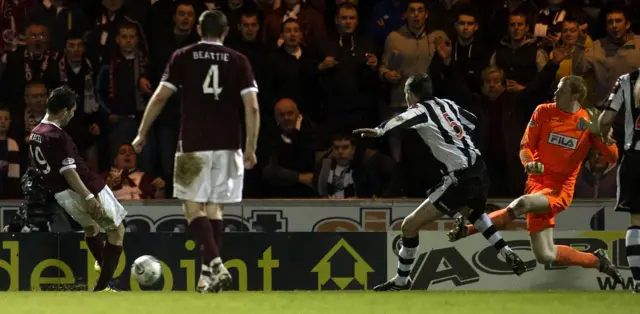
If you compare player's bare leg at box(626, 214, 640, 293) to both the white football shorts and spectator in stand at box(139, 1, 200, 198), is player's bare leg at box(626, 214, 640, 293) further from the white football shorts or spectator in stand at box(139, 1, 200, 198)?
spectator in stand at box(139, 1, 200, 198)

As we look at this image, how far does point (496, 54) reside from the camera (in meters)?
13.3

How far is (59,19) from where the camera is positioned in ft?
46.4

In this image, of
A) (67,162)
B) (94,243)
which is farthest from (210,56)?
(94,243)

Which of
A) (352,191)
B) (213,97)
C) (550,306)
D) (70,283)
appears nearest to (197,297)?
(213,97)

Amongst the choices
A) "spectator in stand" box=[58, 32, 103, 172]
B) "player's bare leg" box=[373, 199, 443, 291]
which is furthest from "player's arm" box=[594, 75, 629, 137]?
"spectator in stand" box=[58, 32, 103, 172]

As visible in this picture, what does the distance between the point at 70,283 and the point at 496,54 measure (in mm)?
4902

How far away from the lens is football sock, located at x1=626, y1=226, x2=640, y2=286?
10.0m

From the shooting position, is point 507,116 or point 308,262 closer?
point 308,262

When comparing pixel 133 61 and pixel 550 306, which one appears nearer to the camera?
pixel 550 306

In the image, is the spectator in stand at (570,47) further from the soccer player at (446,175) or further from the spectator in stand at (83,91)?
the spectator in stand at (83,91)

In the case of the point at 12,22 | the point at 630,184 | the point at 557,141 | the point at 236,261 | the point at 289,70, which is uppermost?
the point at 12,22

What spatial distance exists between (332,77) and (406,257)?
10.5ft

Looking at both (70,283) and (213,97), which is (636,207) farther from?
(70,283)

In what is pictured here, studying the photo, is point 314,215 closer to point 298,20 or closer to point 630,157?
point 298,20
